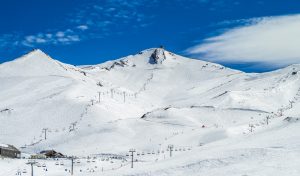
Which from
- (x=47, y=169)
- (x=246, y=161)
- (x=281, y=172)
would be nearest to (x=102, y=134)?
(x=47, y=169)

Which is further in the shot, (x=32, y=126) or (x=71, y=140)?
(x=32, y=126)

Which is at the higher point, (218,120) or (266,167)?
(218,120)

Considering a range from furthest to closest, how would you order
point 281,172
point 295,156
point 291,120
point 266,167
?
1. point 291,120
2. point 295,156
3. point 266,167
4. point 281,172

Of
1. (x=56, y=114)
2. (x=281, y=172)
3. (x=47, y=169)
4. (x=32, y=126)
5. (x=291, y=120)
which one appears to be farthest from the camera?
(x=56, y=114)

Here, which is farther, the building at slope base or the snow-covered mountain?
the building at slope base

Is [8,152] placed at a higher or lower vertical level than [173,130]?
lower

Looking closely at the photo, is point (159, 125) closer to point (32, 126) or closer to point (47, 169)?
point (32, 126)

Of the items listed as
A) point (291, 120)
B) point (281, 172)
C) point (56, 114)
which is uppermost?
point (56, 114)

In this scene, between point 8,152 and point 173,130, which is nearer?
point 8,152

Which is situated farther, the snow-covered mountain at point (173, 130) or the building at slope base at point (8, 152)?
the building at slope base at point (8, 152)

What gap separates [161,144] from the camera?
108875 millimetres

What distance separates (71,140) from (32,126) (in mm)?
31754

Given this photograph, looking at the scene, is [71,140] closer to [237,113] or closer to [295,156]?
[237,113]

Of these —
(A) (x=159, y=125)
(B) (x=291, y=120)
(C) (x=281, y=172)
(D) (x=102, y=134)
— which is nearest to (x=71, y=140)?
(D) (x=102, y=134)
